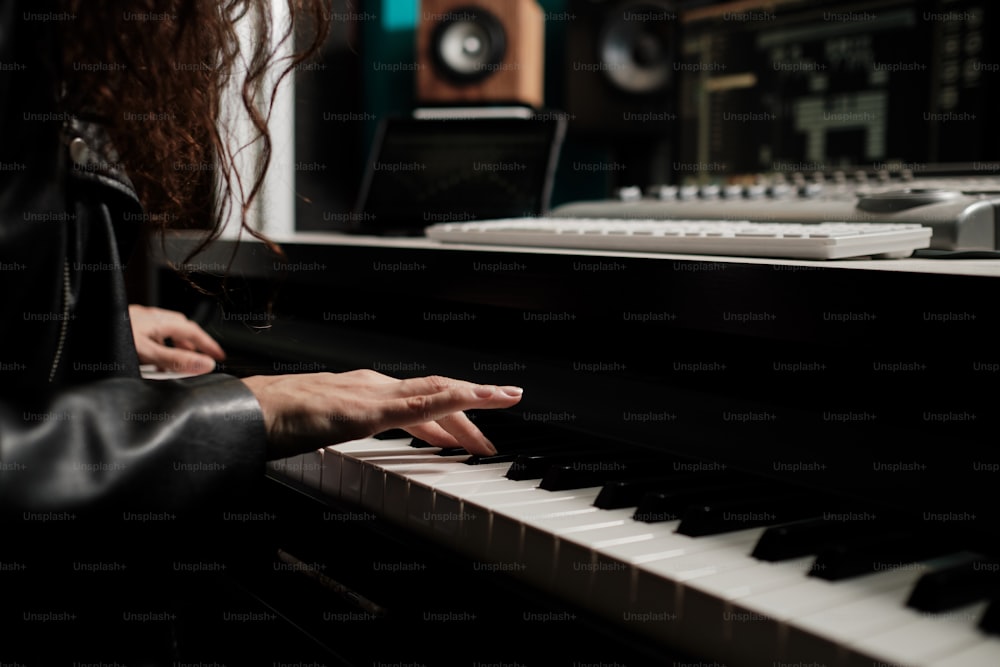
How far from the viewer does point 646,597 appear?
1.98 feet

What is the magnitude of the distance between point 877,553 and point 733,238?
12.5 inches

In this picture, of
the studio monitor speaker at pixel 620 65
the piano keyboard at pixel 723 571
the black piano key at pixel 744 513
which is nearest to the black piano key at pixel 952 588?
the piano keyboard at pixel 723 571

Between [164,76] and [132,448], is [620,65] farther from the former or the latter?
[132,448]

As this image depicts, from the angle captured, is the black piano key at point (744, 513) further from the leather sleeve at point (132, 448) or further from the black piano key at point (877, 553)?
the leather sleeve at point (132, 448)

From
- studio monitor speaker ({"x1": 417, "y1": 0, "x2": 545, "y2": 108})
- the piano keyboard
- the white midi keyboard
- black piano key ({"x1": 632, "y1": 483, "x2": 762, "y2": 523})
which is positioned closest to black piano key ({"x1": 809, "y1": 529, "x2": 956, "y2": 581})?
the piano keyboard

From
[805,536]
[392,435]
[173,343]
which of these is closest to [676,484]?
[805,536]

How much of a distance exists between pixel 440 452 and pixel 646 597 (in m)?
0.38

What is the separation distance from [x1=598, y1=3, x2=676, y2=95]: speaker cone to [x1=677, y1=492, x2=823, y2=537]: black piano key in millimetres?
1551

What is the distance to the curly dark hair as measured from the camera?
2.50 feet

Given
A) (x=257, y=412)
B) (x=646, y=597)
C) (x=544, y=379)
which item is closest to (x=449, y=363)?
(x=544, y=379)

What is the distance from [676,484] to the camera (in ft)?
2.55

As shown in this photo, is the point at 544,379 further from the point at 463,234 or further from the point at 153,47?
the point at 153,47

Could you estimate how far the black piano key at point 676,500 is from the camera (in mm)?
708

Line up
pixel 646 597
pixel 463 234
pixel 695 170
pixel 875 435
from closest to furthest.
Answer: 1. pixel 646 597
2. pixel 875 435
3. pixel 463 234
4. pixel 695 170
